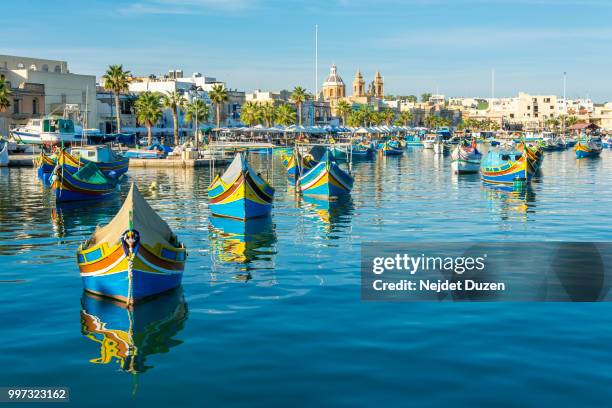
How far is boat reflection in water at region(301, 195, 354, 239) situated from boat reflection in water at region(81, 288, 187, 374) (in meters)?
14.8

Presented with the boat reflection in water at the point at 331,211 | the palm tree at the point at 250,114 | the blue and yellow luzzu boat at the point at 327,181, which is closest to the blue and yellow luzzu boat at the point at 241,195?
the boat reflection in water at the point at 331,211

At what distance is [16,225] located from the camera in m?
38.9

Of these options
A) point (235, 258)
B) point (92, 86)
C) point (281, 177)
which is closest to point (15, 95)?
point (92, 86)

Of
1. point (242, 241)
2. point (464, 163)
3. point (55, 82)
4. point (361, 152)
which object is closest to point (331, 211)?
point (242, 241)

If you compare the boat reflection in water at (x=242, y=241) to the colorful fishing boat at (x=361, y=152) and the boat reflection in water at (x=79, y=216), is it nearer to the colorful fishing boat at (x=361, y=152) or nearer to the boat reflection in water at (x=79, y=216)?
the boat reflection in water at (x=79, y=216)

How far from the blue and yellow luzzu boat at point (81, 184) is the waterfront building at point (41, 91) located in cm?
4807

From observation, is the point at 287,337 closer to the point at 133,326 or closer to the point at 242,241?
the point at 133,326

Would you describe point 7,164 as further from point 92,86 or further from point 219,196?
point 219,196

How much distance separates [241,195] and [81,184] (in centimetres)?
1556

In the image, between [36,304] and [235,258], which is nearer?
[36,304]

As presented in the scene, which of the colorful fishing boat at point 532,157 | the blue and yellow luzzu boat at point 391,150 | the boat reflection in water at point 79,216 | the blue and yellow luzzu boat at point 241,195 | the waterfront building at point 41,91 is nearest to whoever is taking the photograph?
the boat reflection in water at point 79,216

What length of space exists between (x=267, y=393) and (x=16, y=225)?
28.6 meters
